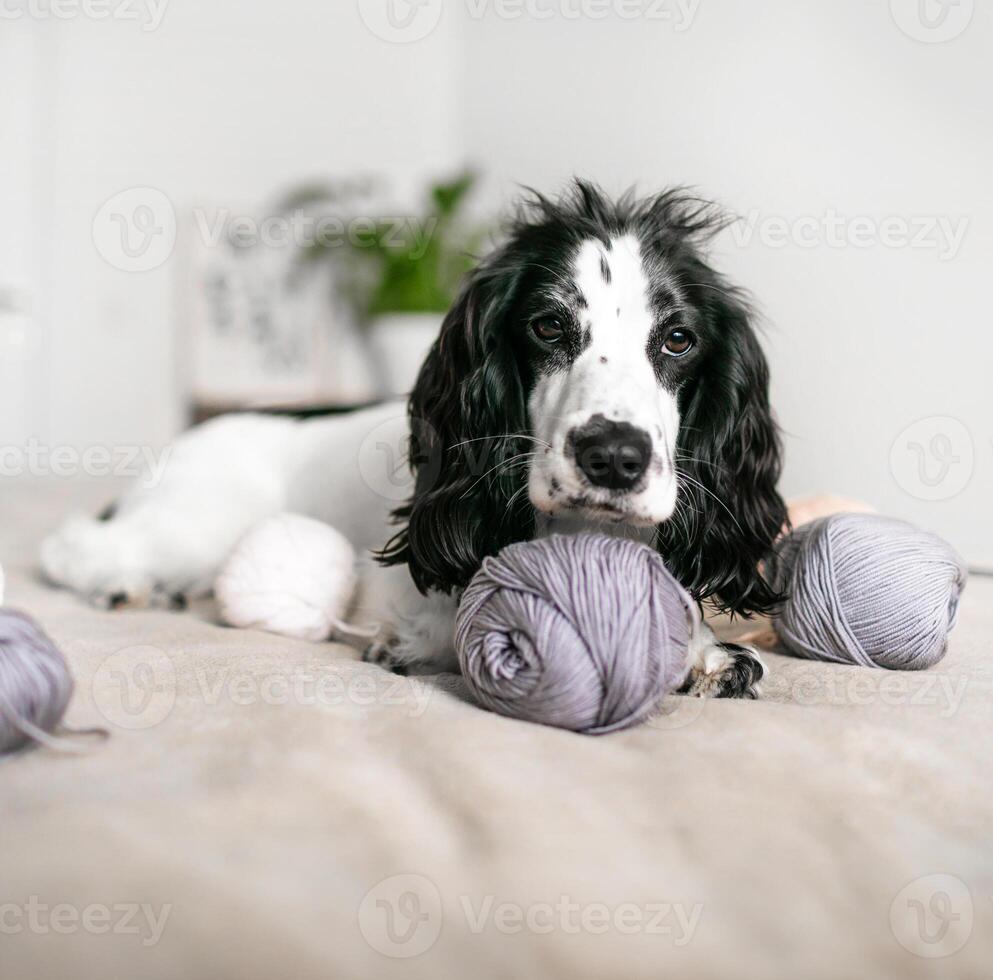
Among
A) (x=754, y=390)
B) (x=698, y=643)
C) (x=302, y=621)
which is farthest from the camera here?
(x=302, y=621)

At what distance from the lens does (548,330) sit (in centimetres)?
169

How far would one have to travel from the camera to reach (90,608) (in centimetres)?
231

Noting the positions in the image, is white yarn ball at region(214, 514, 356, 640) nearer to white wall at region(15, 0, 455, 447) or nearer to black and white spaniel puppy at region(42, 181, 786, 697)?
black and white spaniel puppy at region(42, 181, 786, 697)

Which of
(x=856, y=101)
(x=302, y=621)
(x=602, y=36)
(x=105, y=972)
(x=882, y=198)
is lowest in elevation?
(x=302, y=621)

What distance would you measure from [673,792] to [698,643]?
0.53m

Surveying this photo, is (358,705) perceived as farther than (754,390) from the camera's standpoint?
No

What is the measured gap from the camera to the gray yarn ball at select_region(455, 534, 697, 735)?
1.31 meters

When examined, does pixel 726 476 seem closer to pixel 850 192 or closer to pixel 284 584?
pixel 284 584

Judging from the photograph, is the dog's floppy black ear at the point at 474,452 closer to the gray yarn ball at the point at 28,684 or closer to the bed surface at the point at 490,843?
the bed surface at the point at 490,843

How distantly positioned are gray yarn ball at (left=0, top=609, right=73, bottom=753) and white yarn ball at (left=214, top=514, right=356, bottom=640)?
0.70 m

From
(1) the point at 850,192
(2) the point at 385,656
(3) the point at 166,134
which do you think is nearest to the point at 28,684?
(2) the point at 385,656

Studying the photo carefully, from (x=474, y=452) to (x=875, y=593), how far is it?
73cm

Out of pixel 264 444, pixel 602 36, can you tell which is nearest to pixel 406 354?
pixel 602 36

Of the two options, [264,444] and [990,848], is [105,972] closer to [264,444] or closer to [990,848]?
[990,848]
